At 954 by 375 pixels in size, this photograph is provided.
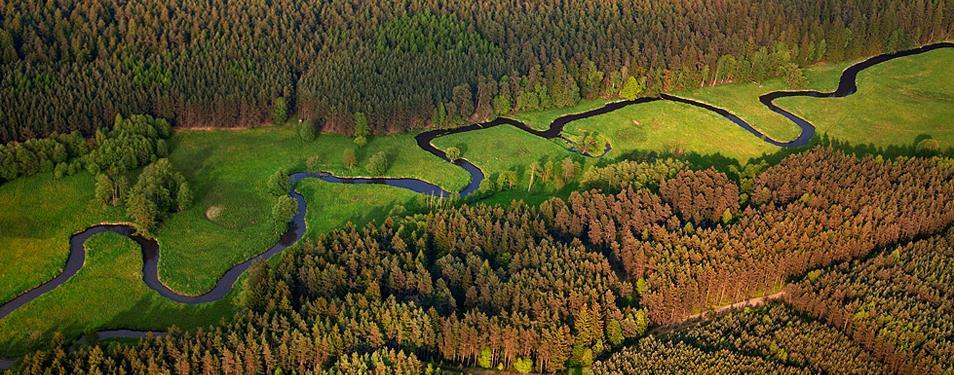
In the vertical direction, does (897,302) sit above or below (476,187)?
below

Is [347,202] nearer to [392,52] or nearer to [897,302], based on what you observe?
[392,52]

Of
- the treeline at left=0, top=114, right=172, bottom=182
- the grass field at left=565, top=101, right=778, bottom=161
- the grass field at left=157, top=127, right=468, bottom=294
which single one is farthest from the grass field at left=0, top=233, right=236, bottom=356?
the grass field at left=565, top=101, right=778, bottom=161

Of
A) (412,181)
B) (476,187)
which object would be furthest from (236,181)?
(476,187)

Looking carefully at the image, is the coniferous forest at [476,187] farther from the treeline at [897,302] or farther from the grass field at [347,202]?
the grass field at [347,202]

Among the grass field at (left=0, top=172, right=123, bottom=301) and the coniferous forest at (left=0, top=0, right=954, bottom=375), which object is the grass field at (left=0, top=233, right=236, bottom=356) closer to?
the coniferous forest at (left=0, top=0, right=954, bottom=375)

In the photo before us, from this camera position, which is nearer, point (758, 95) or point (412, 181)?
point (412, 181)

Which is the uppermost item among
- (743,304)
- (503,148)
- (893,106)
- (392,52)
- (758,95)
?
(392,52)
